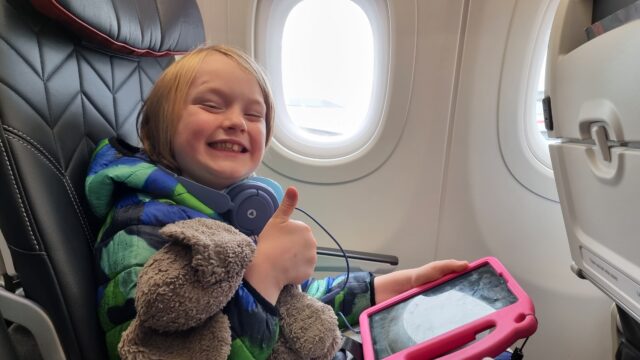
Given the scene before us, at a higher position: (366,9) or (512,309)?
(366,9)

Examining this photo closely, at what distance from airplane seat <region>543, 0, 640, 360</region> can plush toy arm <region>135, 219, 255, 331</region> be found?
716 millimetres

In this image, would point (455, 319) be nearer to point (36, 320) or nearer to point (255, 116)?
point (255, 116)

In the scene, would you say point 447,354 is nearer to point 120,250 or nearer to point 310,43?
point 120,250

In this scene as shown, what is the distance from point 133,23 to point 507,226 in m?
1.50

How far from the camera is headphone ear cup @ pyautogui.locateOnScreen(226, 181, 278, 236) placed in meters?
0.94

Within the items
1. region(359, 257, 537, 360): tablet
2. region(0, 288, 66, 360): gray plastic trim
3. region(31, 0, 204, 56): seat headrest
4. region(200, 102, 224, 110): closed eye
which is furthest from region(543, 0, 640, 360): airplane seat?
region(0, 288, 66, 360): gray plastic trim

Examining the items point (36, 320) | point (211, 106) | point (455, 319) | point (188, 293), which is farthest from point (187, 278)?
point (455, 319)

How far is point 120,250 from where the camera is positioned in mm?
728

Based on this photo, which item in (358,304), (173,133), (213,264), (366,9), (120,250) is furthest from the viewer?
(366,9)

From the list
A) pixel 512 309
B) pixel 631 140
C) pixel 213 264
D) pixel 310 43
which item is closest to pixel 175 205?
pixel 213 264

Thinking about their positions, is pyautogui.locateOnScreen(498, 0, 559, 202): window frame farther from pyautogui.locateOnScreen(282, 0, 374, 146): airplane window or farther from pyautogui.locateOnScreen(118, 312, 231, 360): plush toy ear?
pyautogui.locateOnScreen(118, 312, 231, 360): plush toy ear

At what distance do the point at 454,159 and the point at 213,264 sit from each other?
1.28 metres

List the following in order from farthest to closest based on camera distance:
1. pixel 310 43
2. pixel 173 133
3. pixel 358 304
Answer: pixel 310 43 → pixel 358 304 → pixel 173 133

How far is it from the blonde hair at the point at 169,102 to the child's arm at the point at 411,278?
2.00 feet
